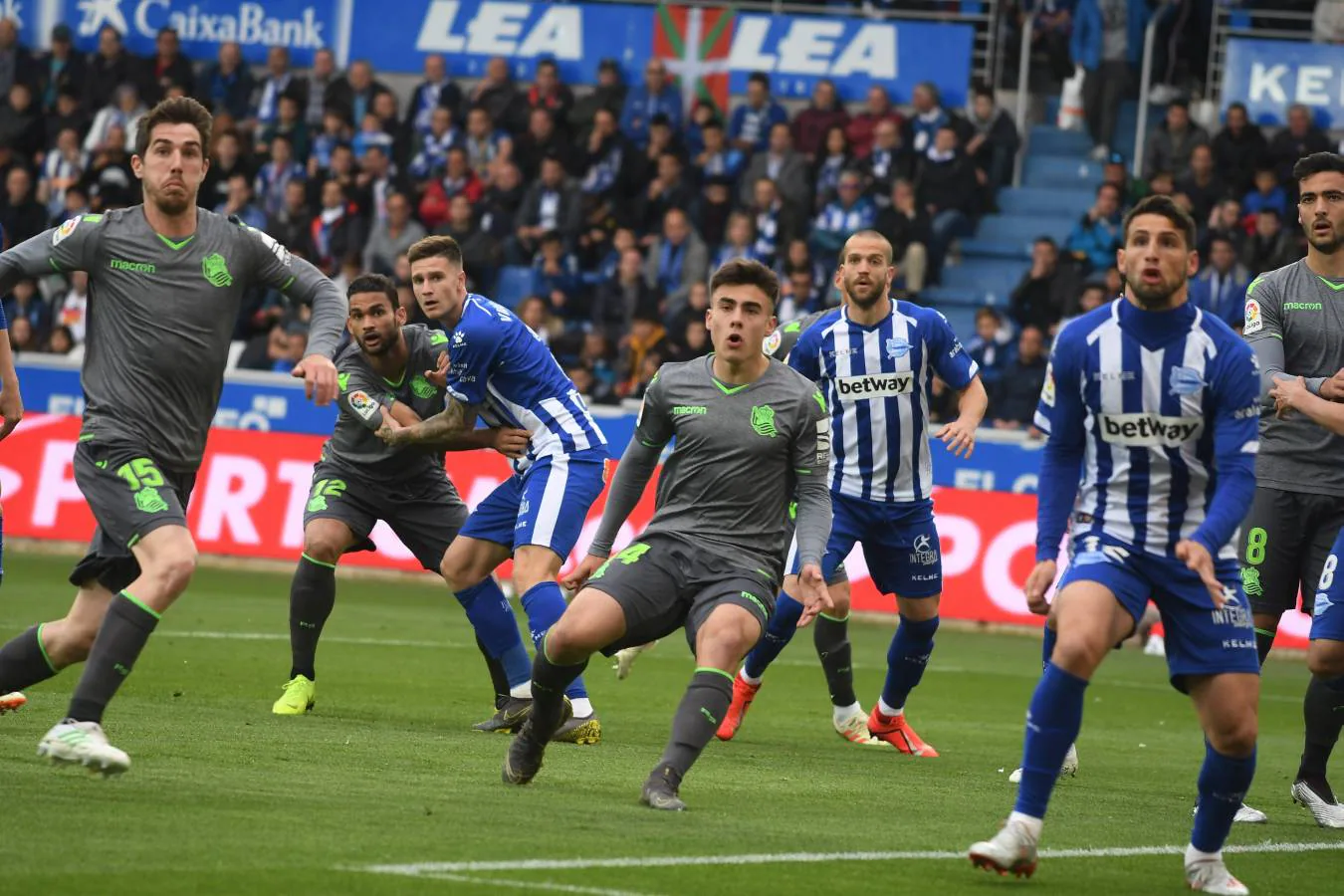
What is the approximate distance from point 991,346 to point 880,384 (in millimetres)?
10297

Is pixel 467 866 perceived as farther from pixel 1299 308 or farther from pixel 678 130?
pixel 678 130

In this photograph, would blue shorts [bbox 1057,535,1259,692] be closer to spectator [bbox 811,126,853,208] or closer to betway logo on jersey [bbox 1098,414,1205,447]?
betway logo on jersey [bbox 1098,414,1205,447]

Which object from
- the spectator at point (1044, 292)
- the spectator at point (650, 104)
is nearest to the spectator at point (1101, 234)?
the spectator at point (1044, 292)

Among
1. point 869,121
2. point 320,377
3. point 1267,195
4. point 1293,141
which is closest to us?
point 320,377

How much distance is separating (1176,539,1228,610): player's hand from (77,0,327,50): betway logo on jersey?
73.8 feet

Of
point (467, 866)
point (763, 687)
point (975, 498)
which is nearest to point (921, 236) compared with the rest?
point (975, 498)

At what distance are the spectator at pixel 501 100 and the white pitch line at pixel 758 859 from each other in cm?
1923

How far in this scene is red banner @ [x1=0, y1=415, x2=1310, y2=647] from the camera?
59.4ft

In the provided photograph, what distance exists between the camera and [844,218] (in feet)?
76.9

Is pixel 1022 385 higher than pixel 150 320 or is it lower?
lower

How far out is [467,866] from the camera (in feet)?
20.8

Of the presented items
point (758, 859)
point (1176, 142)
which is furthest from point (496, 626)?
point (1176, 142)

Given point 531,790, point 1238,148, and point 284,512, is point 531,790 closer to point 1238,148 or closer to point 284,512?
point 284,512

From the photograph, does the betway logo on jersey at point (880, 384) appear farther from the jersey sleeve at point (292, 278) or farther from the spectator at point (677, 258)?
the spectator at point (677, 258)
